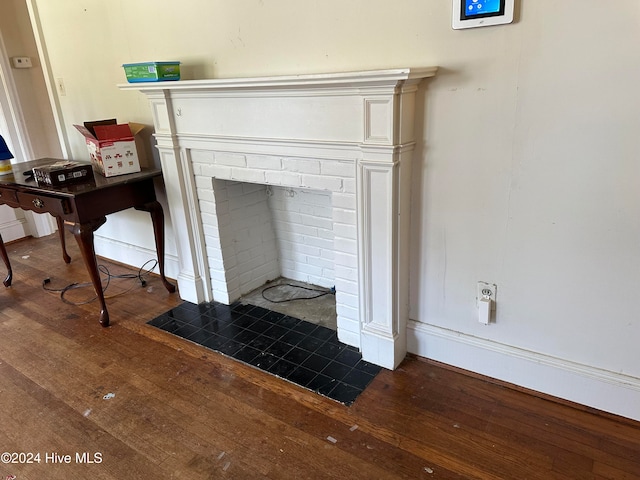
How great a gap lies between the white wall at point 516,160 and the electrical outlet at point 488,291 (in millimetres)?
30

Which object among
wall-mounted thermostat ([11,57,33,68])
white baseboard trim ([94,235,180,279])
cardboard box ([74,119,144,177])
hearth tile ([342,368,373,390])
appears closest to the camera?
hearth tile ([342,368,373,390])

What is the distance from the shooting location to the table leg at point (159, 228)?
2.70 metres

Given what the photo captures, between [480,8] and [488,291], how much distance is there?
1.04 m

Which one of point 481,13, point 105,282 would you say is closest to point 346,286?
point 481,13

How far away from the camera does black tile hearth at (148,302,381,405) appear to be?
1988 millimetres

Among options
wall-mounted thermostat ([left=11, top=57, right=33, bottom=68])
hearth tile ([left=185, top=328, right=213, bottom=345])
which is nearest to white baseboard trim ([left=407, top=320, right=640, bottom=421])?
hearth tile ([left=185, top=328, right=213, bottom=345])

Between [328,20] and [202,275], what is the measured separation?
157 cm

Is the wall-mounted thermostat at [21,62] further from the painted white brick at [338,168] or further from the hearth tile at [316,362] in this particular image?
the hearth tile at [316,362]

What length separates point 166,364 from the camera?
7.13 ft

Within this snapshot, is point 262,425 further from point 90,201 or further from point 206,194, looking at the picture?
point 90,201

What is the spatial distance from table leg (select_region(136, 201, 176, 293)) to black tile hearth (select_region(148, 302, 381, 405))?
0.25 meters

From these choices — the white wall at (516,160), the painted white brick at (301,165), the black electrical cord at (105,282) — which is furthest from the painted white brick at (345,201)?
the black electrical cord at (105,282)

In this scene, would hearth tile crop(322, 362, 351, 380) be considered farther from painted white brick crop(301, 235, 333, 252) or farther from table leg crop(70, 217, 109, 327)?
table leg crop(70, 217, 109, 327)

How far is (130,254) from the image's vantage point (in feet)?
10.8
